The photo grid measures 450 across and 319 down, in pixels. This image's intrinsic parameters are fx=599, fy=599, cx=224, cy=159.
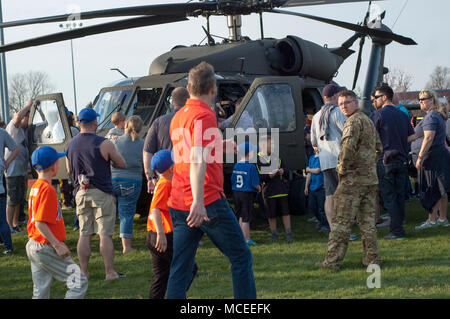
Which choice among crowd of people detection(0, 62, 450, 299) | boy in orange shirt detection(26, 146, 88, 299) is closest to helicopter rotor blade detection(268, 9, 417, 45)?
A: crowd of people detection(0, 62, 450, 299)

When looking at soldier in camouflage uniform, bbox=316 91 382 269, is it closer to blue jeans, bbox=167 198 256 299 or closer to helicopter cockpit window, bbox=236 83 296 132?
blue jeans, bbox=167 198 256 299

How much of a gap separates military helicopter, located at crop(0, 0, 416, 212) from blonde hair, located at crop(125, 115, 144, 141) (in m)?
1.09

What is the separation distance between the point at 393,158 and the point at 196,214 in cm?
471

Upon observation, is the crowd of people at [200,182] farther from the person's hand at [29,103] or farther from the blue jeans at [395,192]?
the person's hand at [29,103]

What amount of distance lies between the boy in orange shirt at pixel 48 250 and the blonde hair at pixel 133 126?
3114 mm

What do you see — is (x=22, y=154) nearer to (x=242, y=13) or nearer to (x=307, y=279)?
(x=242, y=13)

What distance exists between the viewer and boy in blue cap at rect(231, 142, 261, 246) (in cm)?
782

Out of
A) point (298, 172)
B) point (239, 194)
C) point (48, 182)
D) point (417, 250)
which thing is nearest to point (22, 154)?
point (239, 194)


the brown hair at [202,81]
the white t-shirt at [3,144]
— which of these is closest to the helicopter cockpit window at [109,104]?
the white t-shirt at [3,144]

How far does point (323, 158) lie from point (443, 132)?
2331 mm

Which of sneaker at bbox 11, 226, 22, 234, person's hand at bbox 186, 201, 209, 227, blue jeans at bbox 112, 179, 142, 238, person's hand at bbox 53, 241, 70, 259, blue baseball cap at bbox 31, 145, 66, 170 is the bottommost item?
sneaker at bbox 11, 226, 22, 234

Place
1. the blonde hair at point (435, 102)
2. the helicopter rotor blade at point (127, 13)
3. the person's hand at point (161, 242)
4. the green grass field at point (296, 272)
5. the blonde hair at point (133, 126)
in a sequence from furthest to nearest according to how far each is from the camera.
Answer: the blonde hair at point (435, 102) < the helicopter rotor blade at point (127, 13) < the blonde hair at point (133, 126) < the green grass field at point (296, 272) < the person's hand at point (161, 242)

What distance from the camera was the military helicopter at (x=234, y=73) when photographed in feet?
28.7

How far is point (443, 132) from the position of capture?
8562 millimetres
